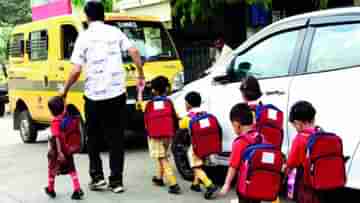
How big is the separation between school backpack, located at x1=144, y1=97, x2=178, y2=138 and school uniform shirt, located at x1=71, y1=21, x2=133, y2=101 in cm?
49

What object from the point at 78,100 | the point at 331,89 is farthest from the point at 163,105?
the point at 78,100

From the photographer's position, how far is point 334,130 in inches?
214

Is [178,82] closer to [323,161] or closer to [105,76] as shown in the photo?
[105,76]

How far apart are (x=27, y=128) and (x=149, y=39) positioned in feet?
10.2

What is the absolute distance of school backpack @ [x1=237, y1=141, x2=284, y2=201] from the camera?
14.1 ft

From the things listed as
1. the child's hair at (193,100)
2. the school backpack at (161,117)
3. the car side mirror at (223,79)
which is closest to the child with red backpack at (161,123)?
the school backpack at (161,117)

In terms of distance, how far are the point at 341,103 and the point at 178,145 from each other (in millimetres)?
2381

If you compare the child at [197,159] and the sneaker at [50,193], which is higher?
the child at [197,159]

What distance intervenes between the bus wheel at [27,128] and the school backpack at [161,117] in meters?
5.50

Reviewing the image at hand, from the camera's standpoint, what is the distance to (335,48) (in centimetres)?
573

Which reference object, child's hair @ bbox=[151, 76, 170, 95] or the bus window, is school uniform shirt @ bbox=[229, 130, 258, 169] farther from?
the bus window

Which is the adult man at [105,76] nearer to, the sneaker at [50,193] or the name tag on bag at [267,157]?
the sneaker at [50,193]

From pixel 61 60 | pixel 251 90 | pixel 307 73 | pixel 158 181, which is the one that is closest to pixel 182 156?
pixel 158 181

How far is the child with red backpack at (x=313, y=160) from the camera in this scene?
4.36 meters
